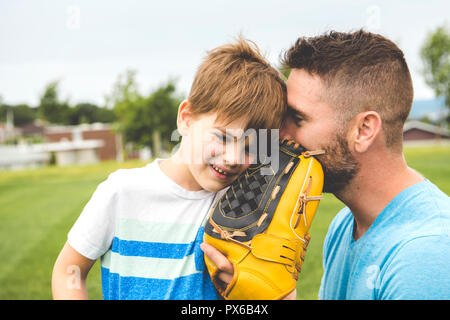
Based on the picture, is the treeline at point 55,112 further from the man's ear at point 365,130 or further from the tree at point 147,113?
the man's ear at point 365,130

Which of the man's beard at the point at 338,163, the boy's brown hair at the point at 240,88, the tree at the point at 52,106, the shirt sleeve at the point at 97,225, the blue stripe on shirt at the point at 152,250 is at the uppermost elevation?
the boy's brown hair at the point at 240,88

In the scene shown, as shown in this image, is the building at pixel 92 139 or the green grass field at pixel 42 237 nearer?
the green grass field at pixel 42 237

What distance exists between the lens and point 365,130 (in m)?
1.71

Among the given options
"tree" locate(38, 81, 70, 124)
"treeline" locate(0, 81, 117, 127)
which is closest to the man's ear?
"treeline" locate(0, 81, 117, 127)

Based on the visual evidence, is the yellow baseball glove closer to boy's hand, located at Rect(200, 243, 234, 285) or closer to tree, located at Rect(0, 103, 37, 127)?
boy's hand, located at Rect(200, 243, 234, 285)

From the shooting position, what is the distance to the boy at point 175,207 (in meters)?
1.49

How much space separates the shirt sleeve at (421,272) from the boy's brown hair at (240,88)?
0.70m

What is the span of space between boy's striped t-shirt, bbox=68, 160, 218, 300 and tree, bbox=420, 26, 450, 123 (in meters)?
24.4

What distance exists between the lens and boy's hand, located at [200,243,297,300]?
1.41 meters

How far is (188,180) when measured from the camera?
162 centimetres

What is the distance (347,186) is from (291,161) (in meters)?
0.39

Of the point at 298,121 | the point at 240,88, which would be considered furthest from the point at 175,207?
the point at 298,121

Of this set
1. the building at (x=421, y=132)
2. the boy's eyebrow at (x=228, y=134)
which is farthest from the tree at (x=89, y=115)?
the boy's eyebrow at (x=228, y=134)

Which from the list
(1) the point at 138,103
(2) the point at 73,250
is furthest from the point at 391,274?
(1) the point at 138,103
